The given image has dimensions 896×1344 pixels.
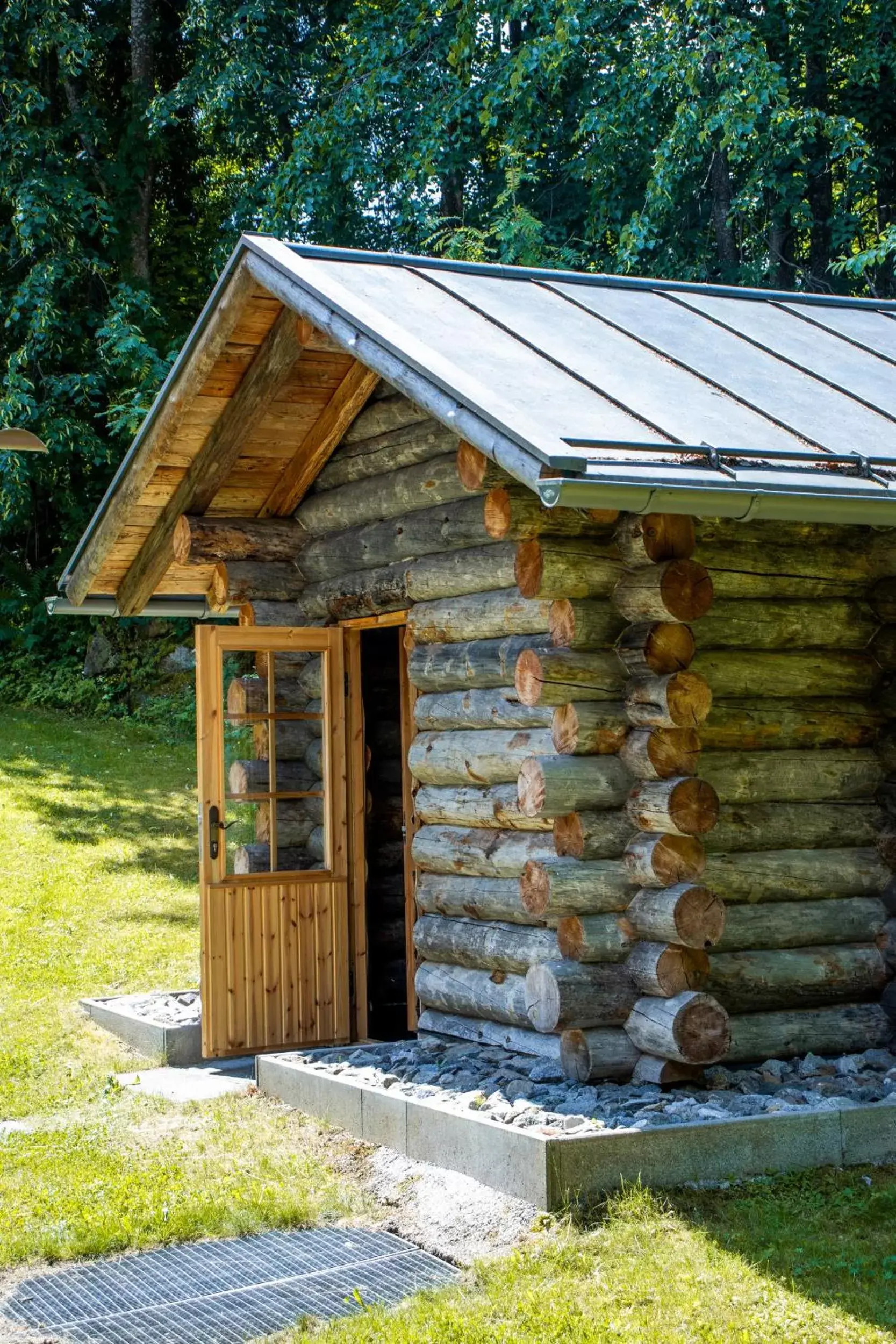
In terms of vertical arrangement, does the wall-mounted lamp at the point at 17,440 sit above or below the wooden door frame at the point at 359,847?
above

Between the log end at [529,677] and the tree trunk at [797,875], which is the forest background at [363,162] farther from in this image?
the log end at [529,677]

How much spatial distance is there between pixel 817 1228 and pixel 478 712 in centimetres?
332

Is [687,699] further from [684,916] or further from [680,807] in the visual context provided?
[684,916]

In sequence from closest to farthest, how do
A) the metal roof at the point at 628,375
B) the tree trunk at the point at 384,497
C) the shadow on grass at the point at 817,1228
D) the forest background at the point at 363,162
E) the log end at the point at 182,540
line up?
the shadow on grass at the point at 817,1228 → the metal roof at the point at 628,375 → the tree trunk at the point at 384,497 → the log end at the point at 182,540 → the forest background at the point at 363,162

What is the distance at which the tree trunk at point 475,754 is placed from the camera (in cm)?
773

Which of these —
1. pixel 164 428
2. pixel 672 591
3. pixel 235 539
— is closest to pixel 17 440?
pixel 164 428

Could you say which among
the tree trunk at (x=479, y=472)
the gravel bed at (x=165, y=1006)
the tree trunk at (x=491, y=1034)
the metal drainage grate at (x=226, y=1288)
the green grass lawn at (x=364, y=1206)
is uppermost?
the tree trunk at (x=479, y=472)

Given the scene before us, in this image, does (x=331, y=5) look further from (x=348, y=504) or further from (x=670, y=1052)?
(x=670, y=1052)

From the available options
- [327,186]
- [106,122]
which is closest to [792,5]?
[327,186]

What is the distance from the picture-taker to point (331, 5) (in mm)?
21672

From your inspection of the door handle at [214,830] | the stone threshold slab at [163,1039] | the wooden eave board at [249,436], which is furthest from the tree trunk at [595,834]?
the stone threshold slab at [163,1039]

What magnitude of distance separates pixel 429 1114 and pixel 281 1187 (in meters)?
0.66

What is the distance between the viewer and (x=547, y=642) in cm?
750

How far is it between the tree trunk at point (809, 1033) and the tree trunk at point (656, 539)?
7.34 feet
